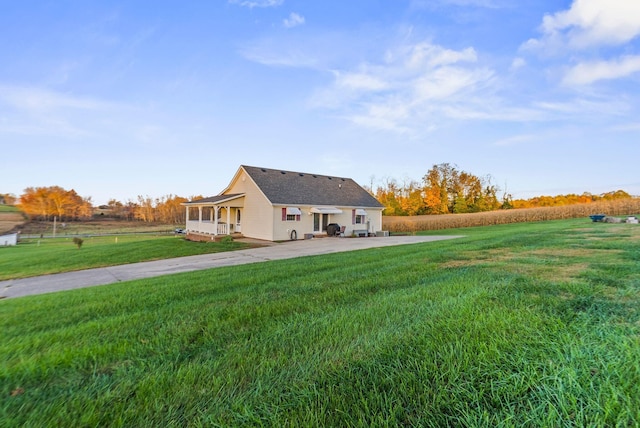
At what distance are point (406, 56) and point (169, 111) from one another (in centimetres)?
1454

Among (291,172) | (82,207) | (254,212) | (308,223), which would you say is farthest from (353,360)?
(82,207)

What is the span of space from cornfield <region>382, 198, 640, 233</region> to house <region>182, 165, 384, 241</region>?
13.5 ft

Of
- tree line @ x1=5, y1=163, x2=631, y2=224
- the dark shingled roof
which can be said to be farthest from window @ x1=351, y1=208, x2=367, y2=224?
tree line @ x1=5, y1=163, x2=631, y2=224

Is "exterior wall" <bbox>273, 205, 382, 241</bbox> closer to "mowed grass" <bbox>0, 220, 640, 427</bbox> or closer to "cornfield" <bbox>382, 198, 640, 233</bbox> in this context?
"cornfield" <bbox>382, 198, 640, 233</bbox>

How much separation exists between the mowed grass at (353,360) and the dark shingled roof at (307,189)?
633 inches

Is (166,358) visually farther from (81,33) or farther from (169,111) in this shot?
(169,111)

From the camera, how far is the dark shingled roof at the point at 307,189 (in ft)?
65.8

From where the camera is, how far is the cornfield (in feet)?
86.4

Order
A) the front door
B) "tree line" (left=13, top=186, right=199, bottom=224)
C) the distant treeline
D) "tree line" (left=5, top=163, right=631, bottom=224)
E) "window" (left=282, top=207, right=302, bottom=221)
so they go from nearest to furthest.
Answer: "window" (left=282, top=207, right=302, bottom=221) → the front door → the distant treeline → "tree line" (left=5, top=163, right=631, bottom=224) → "tree line" (left=13, top=186, right=199, bottom=224)

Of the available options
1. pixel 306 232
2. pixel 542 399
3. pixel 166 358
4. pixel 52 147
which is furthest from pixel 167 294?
pixel 52 147

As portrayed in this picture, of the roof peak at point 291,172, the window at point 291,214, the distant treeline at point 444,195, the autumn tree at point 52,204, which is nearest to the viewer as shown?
the window at point 291,214

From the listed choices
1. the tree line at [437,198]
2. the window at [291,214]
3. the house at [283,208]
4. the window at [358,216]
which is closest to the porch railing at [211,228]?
the house at [283,208]

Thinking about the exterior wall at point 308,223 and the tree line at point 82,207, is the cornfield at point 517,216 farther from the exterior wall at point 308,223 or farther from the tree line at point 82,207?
the tree line at point 82,207

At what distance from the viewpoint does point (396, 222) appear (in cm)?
2744
